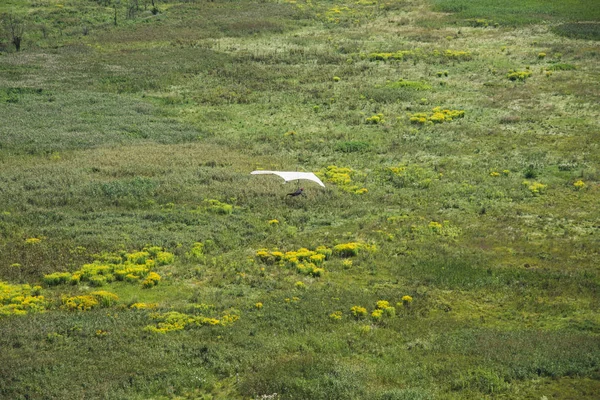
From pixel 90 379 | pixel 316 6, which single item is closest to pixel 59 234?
pixel 90 379

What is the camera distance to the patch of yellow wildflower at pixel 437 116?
2288 inches

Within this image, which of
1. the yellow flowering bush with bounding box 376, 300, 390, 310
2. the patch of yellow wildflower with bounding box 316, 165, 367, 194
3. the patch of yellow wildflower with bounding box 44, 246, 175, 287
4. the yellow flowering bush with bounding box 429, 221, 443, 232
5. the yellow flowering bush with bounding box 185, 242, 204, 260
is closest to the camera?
the yellow flowering bush with bounding box 376, 300, 390, 310

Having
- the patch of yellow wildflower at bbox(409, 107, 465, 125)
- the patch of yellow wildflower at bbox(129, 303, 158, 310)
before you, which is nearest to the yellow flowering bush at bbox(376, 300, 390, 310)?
the patch of yellow wildflower at bbox(129, 303, 158, 310)

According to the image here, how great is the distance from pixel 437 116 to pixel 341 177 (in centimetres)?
1650

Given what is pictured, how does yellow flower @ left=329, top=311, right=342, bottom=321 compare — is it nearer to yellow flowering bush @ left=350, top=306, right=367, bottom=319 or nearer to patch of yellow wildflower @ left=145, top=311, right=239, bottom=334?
yellow flowering bush @ left=350, top=306, right=367, bottom=319

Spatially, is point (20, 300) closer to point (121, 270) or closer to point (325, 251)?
point (121, 270)

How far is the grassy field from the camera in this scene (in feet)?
78.4

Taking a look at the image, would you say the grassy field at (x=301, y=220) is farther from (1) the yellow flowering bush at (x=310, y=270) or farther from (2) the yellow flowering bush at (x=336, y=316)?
(2) the yellow flowering bush at (x=336, y=316)

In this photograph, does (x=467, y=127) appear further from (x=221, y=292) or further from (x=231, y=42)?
(x=231, y=42)

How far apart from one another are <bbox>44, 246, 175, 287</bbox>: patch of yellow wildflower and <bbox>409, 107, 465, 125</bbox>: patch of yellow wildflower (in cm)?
3031

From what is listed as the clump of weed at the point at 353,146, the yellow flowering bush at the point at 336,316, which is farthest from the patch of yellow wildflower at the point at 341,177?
the yellow flowering bush at the point at 336,316

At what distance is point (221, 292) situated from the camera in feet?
99.9

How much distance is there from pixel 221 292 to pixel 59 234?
10.7m

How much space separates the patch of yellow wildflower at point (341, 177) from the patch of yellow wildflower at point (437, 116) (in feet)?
42.3
